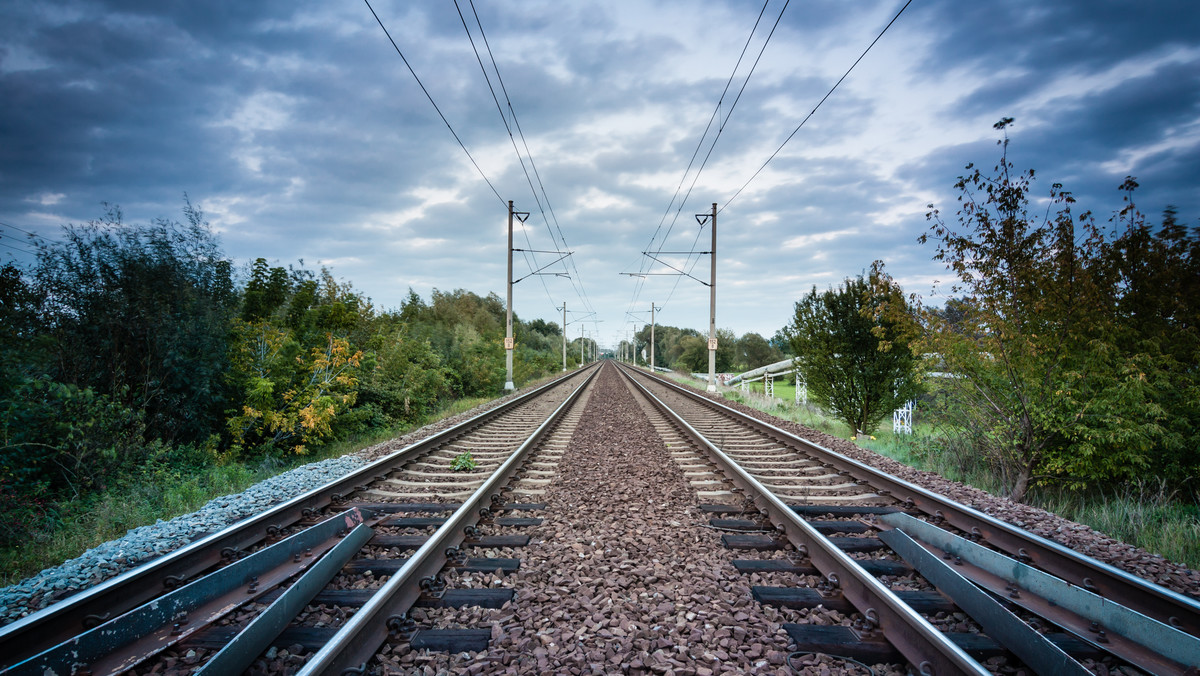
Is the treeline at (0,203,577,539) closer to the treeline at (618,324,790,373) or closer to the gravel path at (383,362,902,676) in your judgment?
the gravel path at (383,362,902,676)

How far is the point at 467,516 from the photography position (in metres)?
4.29

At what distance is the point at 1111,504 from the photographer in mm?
6453

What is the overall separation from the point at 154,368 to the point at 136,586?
21.9 feet

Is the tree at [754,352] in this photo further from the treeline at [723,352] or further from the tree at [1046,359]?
the tree at [1046,359]

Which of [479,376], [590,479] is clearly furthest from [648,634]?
[479,376]

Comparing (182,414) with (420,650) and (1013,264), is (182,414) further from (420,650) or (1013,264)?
(1013,264)

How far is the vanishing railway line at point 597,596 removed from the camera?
2459 millimetres

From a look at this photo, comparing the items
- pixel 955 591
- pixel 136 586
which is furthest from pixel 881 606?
pixel 136 586

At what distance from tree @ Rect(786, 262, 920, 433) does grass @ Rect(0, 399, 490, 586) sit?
39.9 feet

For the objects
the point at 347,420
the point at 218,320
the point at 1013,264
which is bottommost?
the point at 347,420

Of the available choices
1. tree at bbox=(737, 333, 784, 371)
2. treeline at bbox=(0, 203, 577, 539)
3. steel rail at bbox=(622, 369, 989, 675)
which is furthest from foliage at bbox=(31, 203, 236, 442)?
tree at bbox=(737, 333, 784, 371)

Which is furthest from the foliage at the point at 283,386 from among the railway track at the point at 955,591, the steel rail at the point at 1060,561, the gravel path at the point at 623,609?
the steel rail at the point at 1060,561

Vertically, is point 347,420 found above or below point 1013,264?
below

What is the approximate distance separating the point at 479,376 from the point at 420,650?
21284mm
